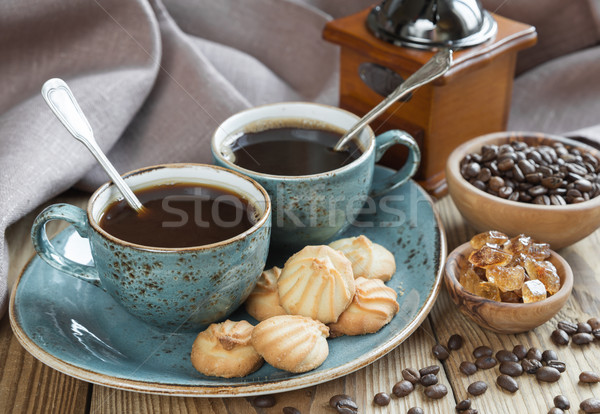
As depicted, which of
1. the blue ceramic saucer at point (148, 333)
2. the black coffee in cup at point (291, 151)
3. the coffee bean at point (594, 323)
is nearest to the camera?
the blue ceramic saucer at point (148, 333)

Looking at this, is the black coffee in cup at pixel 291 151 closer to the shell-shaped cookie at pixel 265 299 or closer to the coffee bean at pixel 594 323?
the shell-shaped cookie at pixel 265 299

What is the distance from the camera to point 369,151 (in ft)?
4.39

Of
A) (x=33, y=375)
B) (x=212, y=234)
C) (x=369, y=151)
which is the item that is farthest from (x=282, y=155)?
(x=33, y=375)

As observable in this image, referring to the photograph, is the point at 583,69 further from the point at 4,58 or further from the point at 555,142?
the point at 4,58

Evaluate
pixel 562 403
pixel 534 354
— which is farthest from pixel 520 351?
pixel 562 403

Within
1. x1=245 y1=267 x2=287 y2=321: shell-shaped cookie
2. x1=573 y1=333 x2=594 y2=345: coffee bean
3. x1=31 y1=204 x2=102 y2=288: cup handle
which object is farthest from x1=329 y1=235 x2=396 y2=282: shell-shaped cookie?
x1=31 y1=204 x2=102 y2=288: cup handle

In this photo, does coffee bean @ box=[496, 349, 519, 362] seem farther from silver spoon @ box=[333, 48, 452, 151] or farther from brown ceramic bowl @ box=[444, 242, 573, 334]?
silver spoon @ box=[333, 48, 452, 151]

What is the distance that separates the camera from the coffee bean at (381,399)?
1083mm

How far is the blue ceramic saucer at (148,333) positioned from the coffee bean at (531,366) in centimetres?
19

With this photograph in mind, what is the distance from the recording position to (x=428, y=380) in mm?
1123

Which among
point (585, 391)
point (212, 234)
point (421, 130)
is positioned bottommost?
point (585, 391)

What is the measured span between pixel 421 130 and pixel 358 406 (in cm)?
73

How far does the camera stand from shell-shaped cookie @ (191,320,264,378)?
1.07m

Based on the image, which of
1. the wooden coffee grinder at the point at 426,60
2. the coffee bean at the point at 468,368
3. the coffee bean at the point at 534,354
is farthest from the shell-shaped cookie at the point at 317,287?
the wooden coffee grinder at the point at 426,60
